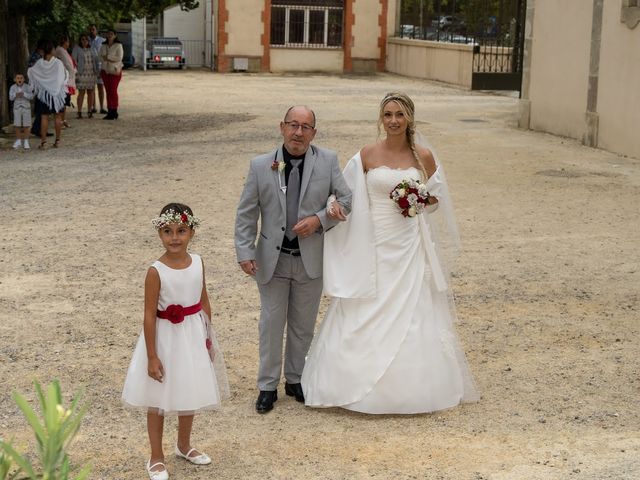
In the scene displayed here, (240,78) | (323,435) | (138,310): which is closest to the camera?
(323,435)

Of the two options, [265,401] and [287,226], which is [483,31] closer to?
[287,226]

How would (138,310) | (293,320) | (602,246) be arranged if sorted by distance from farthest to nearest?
(602,246) < (138,310) < (293,320)

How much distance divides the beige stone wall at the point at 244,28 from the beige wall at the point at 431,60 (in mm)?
5428

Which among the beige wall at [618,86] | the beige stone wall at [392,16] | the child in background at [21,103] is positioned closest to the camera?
the child in background at [21,103]

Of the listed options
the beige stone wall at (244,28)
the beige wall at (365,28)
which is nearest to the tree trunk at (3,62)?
the beige stone wall at (244,28)

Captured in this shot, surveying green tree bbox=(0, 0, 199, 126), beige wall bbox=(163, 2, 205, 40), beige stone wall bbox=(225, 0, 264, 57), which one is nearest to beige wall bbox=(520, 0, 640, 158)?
green tree bbox=(0, 0, 199, 126)

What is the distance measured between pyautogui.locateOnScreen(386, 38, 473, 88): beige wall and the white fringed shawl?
19445mm

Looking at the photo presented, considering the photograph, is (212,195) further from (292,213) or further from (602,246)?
(292,213)

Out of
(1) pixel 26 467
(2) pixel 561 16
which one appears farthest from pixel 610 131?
(1) pixel 26 467

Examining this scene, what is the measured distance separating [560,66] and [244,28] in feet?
79.9

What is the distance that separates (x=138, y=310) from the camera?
870 centimetres

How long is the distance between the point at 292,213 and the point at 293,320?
65 cm

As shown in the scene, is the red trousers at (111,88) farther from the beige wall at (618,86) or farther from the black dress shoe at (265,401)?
the black dress shoe at (265,401)

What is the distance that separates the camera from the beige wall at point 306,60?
1759 inches
